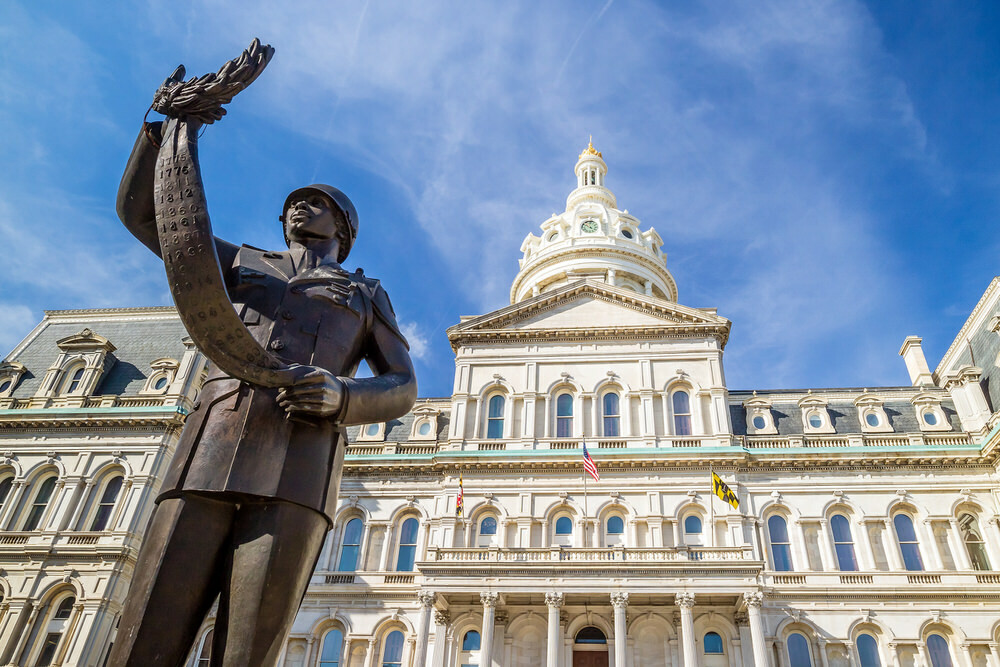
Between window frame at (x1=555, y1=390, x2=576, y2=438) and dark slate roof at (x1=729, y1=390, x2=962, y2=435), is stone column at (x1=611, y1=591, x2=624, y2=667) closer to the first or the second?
window frame at (x1=555, y1=390, x2=576, y2=438)

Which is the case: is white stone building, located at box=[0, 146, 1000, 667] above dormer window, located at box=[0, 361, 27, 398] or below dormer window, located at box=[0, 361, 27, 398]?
below

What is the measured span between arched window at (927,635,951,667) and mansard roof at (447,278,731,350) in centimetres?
1429

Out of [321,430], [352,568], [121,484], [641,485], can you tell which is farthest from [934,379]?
[321,430]

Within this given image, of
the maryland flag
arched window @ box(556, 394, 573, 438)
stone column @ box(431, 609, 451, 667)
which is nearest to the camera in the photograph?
stone column @ box(431, 609, 451, 667)

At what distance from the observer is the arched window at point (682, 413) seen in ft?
104

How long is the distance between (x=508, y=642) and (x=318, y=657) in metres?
7.71

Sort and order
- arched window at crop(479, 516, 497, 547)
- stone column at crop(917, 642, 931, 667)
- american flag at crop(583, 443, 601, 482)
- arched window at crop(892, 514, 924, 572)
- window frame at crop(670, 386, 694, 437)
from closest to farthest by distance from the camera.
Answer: stone column at crop(917, 642, 931, 667)
american flag at crop(583, 443, 601, 482)
arched window at crop(892, 514, 924, 572)
arched window at crop(479, 516, 497, 547)
window frame at crop(670, 386, 694, 437)

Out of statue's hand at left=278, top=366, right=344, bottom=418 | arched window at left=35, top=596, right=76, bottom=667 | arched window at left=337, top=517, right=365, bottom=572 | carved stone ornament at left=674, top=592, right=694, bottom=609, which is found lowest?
statue's hand at left=278, top=366, right=344, bottom=418

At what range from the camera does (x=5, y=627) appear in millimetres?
28156

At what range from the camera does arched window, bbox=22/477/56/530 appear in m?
31.2

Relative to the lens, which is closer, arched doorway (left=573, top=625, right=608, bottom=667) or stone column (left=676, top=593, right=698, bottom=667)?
stone column (left=676, top=593, right=698, bottom=667)

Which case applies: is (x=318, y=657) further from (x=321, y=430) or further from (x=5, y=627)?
(x=321, y=430)

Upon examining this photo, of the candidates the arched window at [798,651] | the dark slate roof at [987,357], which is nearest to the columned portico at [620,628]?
the arched window at [798,651]

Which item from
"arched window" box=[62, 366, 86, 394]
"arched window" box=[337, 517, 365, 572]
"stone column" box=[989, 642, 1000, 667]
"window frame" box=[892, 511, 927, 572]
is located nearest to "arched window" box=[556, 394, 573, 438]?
"arched window" box=[337, 517, 365, 572]
